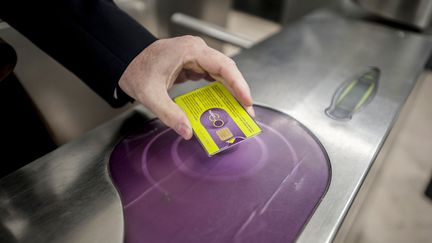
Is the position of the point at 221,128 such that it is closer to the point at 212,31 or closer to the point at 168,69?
the point at 168,69

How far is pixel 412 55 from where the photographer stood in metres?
0.70

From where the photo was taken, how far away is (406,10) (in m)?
0.79

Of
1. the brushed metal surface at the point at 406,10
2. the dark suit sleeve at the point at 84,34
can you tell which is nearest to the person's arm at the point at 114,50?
the dark suit sleeve at the point at 84,34

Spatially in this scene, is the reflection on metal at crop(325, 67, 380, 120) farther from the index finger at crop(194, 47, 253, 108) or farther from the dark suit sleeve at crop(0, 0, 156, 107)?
the dark suit sleeve at crop(0, 0, 156, 107)

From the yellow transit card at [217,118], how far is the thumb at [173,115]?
0.07ft

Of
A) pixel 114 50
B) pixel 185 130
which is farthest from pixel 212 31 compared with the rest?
pixel 185 130

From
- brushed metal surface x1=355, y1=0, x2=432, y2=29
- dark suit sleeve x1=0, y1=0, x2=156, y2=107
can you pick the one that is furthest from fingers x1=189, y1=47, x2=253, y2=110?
brushed metal surface x1=355, y1=0, x2=432, y2=29

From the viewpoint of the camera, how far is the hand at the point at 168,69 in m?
0.40

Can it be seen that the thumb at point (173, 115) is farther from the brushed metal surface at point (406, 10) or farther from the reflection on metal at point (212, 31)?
the brushed metal surface at point (406, 10)

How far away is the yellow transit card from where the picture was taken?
0.39m

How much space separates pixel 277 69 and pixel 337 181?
0.99ft

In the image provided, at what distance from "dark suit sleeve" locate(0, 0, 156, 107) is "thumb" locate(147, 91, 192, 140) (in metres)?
0.11

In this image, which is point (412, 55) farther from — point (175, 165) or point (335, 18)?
point (175, 165)

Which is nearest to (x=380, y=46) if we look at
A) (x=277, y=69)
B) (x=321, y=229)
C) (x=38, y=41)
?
(x=277, y=69)
